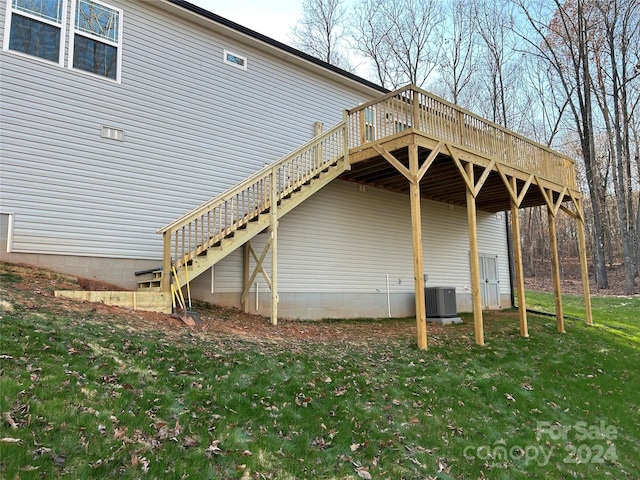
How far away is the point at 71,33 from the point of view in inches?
324

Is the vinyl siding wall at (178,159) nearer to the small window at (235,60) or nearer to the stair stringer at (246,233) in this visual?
the small window at (235,60)

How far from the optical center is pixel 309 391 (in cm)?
493

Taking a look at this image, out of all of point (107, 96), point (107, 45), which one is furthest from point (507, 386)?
point (107, 45)

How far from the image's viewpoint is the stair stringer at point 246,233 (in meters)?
7.79

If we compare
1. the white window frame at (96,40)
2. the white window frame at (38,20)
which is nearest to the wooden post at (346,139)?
the white window frame at (96,40)

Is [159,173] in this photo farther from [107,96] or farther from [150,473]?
[150,473]

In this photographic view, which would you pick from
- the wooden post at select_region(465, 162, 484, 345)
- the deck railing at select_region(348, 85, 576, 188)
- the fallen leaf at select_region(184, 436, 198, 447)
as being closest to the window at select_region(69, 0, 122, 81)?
the deck railing at select_region(348, 85, 576, 188)

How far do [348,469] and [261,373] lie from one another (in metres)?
1.82

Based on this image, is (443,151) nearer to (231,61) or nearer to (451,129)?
(451,129)

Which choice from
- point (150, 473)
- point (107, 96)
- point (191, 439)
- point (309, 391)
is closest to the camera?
point (150, 473)

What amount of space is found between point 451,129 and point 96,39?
7705 millimetres

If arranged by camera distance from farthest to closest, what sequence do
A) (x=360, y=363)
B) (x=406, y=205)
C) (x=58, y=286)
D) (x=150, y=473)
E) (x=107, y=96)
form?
(x=406, y=205), (x=107, y=96), (x=58, y=286), (x=360, y=363), (x=150, y=473)

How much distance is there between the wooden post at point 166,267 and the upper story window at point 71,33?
12.6 feet

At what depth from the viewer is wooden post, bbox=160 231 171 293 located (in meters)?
7.38
